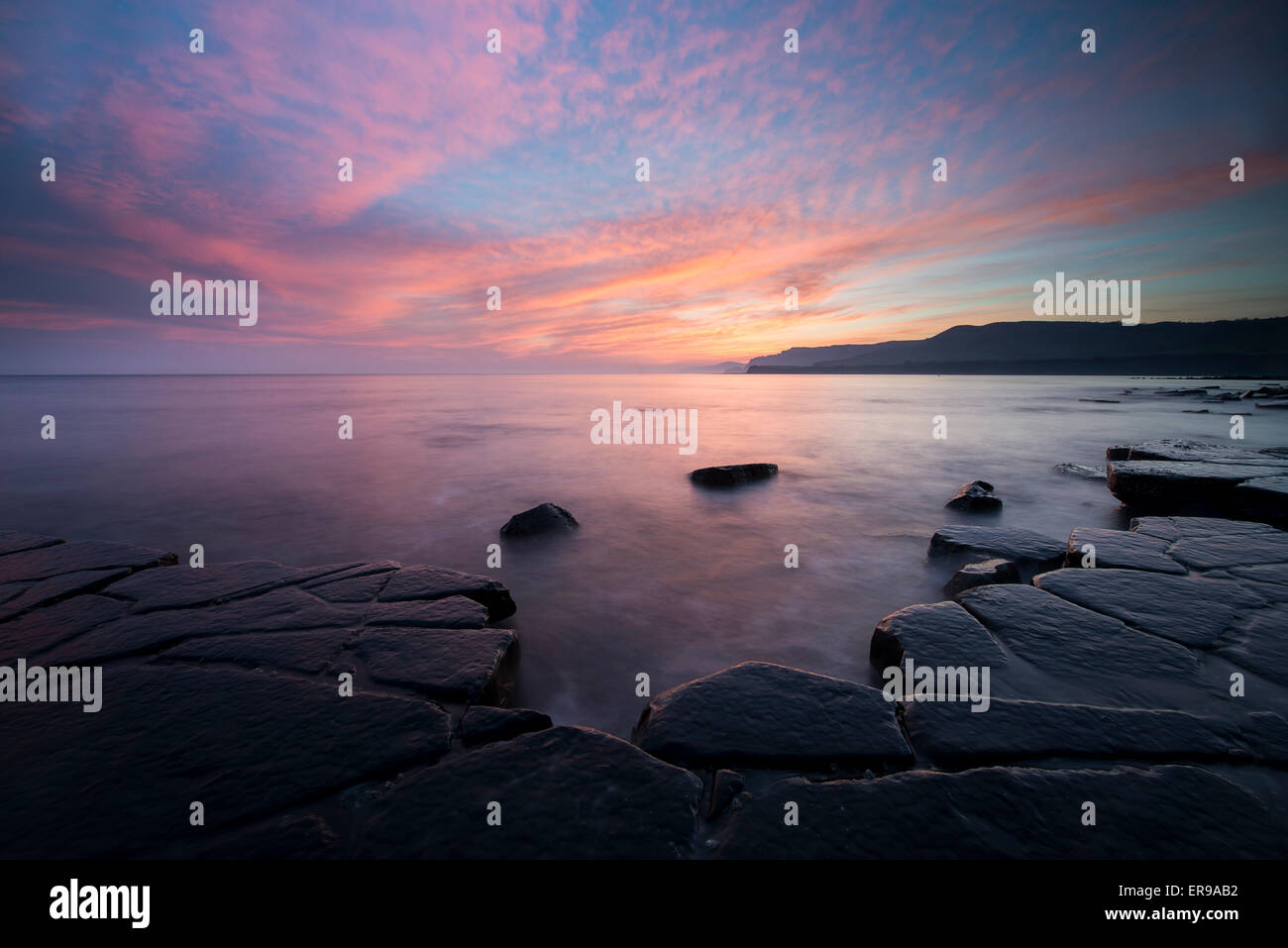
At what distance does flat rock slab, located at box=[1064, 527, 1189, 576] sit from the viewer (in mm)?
3411

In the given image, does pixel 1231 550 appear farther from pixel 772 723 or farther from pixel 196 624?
pixel 196 624

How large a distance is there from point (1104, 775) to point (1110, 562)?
256 cm

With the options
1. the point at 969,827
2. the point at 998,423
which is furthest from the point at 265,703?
the point at 998,423

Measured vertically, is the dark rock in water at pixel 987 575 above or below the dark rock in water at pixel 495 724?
above

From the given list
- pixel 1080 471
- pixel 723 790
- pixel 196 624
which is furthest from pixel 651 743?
pixel 1080 471

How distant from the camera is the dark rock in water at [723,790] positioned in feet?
5.20

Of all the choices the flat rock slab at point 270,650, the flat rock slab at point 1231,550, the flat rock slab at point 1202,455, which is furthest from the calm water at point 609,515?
the flat rock slab at point 1231,550

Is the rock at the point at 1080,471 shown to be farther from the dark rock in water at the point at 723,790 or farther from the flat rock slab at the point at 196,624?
the flat rock slab at the point at 196,624

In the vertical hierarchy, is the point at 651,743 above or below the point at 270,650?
below

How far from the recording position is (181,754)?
5.78ft

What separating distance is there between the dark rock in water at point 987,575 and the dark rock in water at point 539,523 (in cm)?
389

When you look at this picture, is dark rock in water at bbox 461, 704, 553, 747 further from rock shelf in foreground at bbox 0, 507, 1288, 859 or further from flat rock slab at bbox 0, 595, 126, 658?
flat rock slab at bbox 0, 595, 126, 658

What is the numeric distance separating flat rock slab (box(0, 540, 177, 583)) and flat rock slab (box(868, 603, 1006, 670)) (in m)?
5.15

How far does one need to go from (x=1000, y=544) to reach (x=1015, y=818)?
3436 millimetres
